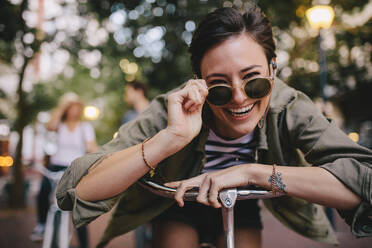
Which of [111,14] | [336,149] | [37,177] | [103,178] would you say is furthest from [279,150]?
[37,177]

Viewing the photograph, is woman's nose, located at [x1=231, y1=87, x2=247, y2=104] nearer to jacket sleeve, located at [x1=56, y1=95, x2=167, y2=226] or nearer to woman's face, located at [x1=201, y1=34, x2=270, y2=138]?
woman's face, located at [x1=201, y1=34, x2=270, y2=138]

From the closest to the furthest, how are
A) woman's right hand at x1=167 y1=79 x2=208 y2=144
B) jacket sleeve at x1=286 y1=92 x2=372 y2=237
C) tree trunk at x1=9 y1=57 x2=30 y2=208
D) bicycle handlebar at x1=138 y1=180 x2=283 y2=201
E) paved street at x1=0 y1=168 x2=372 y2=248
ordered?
bicycle handlebar at x1=138 y1=180 x2=283 y2=201, jacket sleeve at x1=286 y1=92 x2=372 y2=237, woman's right hand at x1=167 y1=79 x2=208 y2=144, paved street at x1=0 y1=168 x2=372 y2=248, tree trunk at x1=9 y1=57 x2=30 y2=208

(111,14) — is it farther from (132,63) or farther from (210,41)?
(210,41)

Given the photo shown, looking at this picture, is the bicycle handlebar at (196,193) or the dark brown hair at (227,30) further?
the dark brown hair at (227,30)

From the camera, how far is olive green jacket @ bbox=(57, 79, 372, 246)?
56.0 inches

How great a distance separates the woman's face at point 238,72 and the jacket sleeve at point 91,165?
0.32m

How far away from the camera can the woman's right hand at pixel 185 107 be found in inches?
59.0

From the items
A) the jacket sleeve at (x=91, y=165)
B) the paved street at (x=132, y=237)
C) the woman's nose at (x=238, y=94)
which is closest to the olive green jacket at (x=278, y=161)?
the jacket sleeve at (x=91, y=165)

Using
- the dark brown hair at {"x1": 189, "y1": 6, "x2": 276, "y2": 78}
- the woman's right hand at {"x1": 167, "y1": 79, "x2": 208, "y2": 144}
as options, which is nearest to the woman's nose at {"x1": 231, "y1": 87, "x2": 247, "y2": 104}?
the woman's right hand at {"x1": 167, "y1": 79, "x2": 208, "y2": 144}

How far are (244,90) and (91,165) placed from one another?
742mm

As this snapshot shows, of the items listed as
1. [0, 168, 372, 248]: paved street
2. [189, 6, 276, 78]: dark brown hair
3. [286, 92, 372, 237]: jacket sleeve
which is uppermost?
[189, 6, 276, 78]: dark brown hair

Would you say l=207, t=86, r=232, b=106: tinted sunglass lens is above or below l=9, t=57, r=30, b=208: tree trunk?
above

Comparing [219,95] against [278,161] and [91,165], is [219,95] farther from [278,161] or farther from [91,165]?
[91,165]

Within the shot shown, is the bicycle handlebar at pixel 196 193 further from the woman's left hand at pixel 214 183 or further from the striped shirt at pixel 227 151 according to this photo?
the striped shirt at pixel 227 151
